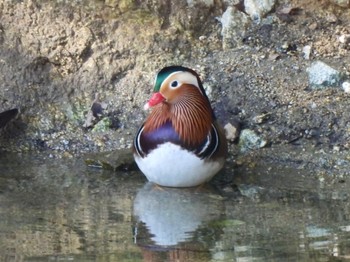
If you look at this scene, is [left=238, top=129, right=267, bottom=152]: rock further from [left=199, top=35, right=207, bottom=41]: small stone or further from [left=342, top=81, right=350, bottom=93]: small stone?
[left=199, top=35, right=207, bottom=41]: small stone

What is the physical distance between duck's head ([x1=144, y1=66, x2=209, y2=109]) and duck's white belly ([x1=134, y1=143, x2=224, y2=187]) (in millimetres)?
252

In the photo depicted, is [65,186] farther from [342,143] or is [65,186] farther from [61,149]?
[342,143]

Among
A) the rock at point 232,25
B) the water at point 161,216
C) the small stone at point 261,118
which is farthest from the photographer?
the rock at point 232,25

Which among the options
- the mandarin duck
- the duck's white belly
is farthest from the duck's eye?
the duck's white belly

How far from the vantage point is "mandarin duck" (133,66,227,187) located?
4621mm

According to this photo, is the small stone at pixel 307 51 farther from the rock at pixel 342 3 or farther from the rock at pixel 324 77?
the rock at pixel 342 3

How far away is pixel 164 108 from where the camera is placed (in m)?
4.80

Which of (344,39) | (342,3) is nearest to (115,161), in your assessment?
(344,39)

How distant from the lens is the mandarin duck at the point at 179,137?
4.62 m

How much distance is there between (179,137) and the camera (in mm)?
4660

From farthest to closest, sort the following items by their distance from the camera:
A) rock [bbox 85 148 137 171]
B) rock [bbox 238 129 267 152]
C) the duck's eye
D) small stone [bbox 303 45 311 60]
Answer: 1. small stone [bbox 303 45 311 60]
2. rock [bbox 238 129 267 152]
3. rock [bbox 85 148 137 171]
4. the duck's eye

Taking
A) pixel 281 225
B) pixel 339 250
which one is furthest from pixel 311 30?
pixel 339 250

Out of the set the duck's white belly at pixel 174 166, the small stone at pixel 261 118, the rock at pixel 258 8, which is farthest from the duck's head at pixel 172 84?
the rock at pixel 258 8

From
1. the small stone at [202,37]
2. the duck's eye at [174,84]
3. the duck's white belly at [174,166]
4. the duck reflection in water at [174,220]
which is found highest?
the small stone at [202,37]
